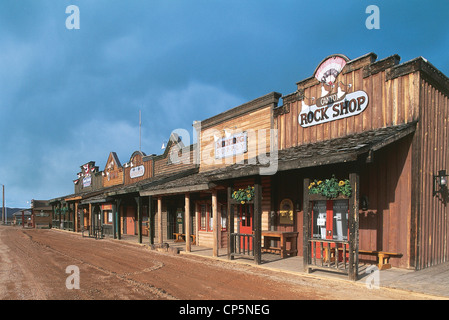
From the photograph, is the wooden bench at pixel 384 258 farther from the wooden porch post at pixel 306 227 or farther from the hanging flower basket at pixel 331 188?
the hanging flower basket at pixel 331 188

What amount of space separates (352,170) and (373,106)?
308 cm

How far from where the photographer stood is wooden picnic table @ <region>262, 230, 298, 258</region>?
37.0 ft

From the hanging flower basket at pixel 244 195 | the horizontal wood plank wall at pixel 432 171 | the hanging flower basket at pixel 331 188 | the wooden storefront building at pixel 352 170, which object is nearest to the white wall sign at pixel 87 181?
the wooden storefront building at pixel 352 170

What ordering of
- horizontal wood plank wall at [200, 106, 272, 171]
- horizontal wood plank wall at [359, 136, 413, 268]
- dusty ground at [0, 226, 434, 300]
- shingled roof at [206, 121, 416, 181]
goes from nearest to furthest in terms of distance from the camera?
dusty ground at [0, 226, 434, 300], shingled roof at [206, 121, 416, 181], horizontal wood plank wall at [359, 136, 413, 268], horizontal wood plank wall at [200, 106, 272, 171]

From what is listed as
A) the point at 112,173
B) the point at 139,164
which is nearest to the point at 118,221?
the point at 139,164

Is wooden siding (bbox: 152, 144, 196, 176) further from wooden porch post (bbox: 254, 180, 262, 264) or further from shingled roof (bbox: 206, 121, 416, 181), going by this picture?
shingled roof (bbox: 206, 121, 416, 181)

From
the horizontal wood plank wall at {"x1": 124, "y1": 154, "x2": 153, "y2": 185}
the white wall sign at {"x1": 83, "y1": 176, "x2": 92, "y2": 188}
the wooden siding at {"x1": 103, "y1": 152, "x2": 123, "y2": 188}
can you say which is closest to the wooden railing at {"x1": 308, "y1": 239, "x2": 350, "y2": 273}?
the horizontal wood plank wall at {"x1": 124, "y1": 154, "x2": 153, "y2": 185}

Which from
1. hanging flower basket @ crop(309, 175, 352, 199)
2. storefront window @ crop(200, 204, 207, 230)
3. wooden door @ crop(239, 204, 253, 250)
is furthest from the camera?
storefront window @ crop(200, 204, 207, 230)

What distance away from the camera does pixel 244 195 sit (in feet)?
35.5

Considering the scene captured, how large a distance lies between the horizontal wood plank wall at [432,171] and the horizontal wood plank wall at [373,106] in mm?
397

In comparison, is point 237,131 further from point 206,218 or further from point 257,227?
point 257,227

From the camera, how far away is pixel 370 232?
31.0 ft

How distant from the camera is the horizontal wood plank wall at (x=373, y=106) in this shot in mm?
9015

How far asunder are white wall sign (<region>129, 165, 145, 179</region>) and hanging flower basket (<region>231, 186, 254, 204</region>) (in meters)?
14.3
